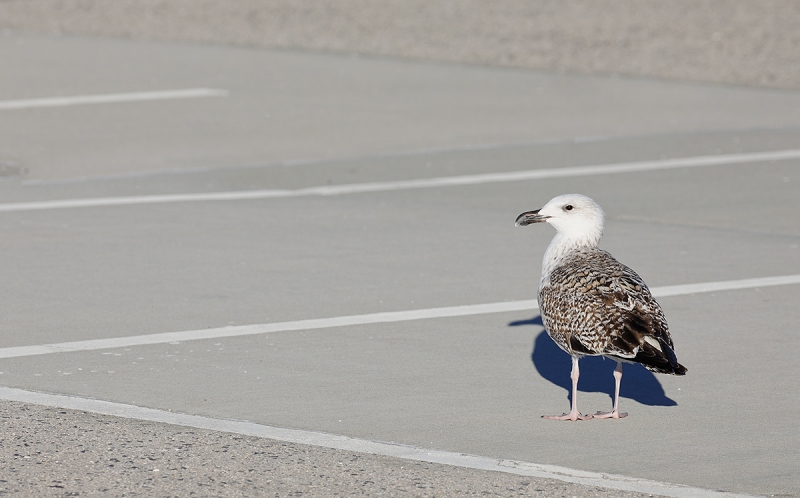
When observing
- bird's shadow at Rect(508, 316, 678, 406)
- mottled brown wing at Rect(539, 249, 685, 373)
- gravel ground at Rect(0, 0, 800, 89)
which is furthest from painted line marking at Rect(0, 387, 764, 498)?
gravel ground at Rect(0, 0, 800, 89)

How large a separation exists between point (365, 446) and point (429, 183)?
27.1 feet

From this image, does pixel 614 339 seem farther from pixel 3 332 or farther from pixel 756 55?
pixel 756 55

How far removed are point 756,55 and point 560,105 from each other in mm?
4890

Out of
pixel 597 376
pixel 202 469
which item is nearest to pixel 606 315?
pixel 597 376

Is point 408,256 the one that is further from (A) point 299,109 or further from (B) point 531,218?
(A) point 299,109

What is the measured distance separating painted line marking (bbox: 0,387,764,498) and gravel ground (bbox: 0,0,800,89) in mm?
15929

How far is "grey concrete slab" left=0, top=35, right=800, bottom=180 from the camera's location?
55.4ft

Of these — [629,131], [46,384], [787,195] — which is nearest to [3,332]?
[46,384]

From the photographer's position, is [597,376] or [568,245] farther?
[597,376]

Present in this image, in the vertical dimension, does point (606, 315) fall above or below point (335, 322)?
below

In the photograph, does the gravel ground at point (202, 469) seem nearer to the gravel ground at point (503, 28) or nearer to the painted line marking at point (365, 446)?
the painted line marking at point (365, 446)

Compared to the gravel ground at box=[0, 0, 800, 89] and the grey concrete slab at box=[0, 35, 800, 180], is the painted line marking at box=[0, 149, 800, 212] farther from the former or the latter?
the gravel ground at box=[0, 0, 800, 89]

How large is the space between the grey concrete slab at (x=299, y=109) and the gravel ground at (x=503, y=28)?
1070 millimetres

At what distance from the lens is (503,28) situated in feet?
84.1
